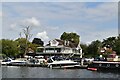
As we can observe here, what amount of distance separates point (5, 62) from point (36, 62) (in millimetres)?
7019

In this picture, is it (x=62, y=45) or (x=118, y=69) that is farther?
(x=62, y=45)

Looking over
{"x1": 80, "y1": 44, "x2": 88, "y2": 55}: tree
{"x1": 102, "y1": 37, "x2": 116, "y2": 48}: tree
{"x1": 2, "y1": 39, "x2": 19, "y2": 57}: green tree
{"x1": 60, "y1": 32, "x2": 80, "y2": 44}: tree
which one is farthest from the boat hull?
{"x1": 102, "y1": 37, "x2": 116, "y2": 48}: tree

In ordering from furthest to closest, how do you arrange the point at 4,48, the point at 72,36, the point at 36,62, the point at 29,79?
the point at 72,36, the point at 4,48, the point at 36,62, the point at 29,79

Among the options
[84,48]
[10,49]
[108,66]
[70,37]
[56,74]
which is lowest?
[56,74]

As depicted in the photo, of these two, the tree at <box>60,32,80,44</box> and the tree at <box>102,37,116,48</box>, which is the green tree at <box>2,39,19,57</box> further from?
the tree at <box>102,37,116,48</box>

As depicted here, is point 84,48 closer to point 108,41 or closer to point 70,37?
point 70,37

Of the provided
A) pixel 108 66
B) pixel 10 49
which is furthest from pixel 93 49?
pixel 108 66

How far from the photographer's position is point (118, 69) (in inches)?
2052

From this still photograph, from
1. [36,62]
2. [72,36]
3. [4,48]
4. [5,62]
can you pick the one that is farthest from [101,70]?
[72,36]

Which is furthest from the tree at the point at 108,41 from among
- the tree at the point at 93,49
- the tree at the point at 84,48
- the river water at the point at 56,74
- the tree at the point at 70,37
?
the river water at the point at 56,74

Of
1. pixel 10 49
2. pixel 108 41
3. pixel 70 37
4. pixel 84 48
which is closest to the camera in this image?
pixel 10 49

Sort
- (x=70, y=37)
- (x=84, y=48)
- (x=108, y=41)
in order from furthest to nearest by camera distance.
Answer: (x=108, y=41) < (x=70, y=37) < (x=84, y=48)

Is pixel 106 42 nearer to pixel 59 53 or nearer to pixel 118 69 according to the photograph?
pixel 59 53

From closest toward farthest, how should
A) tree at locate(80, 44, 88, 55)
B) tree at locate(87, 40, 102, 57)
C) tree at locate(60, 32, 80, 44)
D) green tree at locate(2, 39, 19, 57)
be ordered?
green tree at locate(2, 39, 19, 57) → tree at locate(87, 40, 102, 57) → tree at locate(80, 44, 88, 55) → tree at locate(60, 32, 80, 44)
